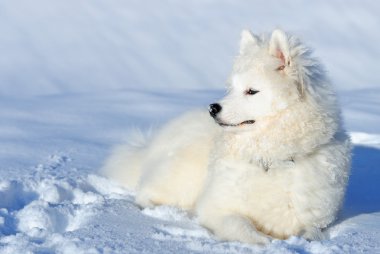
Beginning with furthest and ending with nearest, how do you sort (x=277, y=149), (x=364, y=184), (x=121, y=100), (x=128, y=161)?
1. (x=121, y=100)
2. (x=364, y=184)
3. (x=128, y=161)
4. (x=277, y=149)

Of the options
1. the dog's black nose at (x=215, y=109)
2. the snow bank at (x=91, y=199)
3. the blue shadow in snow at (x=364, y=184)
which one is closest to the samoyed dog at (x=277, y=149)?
the dog's black nose at (x=215, y=109)

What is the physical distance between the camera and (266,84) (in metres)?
4.47

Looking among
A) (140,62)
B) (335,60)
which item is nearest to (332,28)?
(335,60)

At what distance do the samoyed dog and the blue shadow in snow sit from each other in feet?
2.13

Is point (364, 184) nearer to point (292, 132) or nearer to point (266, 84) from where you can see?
point (292, 132)

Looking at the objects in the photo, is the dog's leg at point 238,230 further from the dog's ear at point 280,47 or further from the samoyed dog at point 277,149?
the dog's ear at point 280,47

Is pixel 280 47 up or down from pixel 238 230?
up

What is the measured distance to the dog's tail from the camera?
6.00m

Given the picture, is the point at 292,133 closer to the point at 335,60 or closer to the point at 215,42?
the point at 335,60

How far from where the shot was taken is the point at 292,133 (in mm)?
4410

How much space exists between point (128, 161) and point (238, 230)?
215 cm

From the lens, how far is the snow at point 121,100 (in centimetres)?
418

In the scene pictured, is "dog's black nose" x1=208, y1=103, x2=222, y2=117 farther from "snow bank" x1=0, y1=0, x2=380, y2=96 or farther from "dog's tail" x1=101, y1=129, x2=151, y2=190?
"snow bank" x1=0, y1=0, x2=380, y2=96

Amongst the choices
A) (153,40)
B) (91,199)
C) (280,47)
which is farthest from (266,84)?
(153,40)
